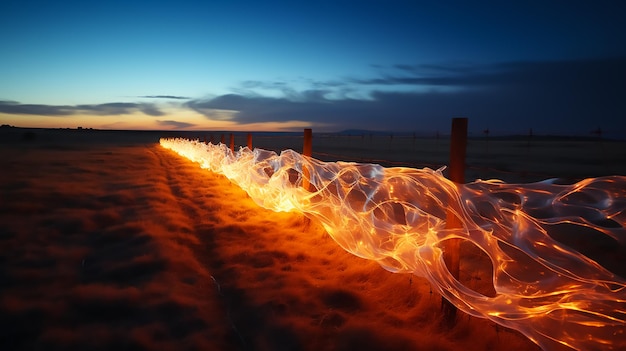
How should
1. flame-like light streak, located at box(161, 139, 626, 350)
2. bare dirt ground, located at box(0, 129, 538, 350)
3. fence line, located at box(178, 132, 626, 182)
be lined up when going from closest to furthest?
flame-like light streak, located at box(161, 139, 626, 350) → bare dirt ground, located at box(0, 129, 538, 350) → fence line, located at box(178, 132, 626, 182)

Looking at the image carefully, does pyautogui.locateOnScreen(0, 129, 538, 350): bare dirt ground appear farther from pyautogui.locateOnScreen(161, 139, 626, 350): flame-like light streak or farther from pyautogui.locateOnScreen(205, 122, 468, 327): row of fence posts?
pyautogui.locateOnScreen(161, 139, 626, 350): flame-like light streak

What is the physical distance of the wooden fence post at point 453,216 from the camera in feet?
8.75

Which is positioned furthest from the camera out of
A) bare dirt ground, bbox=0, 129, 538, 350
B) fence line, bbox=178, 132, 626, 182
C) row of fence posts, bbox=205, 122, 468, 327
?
fence line, bbox=178, 132, 626, 182

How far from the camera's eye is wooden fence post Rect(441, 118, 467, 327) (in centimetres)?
267

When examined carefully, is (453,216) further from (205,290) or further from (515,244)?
(205,290)

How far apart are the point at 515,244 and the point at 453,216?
486 millimetres

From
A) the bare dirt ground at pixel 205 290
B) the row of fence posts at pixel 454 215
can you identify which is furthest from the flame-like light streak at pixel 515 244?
the bare dirt ground at pixel 205 290

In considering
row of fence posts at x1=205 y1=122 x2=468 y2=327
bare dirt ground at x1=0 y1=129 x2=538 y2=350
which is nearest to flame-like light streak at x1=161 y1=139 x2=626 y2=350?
row of fence posts at x1=205 y1=122 x2=468 y2=327

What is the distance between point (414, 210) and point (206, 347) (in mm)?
1812

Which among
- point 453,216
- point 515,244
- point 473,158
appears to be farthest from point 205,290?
point 473,158

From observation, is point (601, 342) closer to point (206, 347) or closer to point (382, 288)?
point (382, 288)

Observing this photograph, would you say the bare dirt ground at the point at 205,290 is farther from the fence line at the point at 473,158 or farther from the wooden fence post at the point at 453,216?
the fence line at the point at 473,158

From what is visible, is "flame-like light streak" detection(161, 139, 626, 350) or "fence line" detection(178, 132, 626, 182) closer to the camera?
"flame-like light streak" detection(161, 139, 626, 350)

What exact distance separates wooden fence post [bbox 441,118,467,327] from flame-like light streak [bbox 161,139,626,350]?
8 cm
